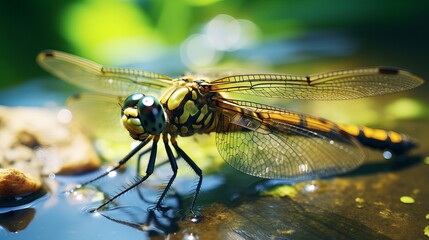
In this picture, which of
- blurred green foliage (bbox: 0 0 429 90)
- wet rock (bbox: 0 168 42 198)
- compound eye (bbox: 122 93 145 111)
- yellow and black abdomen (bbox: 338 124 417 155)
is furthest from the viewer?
blurred green foliage (bbox: 0 0 429 90)

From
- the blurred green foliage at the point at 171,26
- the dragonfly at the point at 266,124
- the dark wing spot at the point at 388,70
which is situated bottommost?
the dragonfly at the point at 266,124

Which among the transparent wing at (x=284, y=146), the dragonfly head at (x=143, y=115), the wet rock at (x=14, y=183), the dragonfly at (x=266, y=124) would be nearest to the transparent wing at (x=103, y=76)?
the dragonfly at (x=266, y=124)

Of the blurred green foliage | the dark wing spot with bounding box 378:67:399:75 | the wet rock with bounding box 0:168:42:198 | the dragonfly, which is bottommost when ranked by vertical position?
the wet rock with bounding box 0:168:42:198

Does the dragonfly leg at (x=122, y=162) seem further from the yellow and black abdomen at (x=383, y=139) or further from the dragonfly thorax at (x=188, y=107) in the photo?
the yellow and black abdomen at (x=383, y=139)

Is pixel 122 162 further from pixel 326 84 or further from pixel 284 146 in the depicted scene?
pixel 326 84

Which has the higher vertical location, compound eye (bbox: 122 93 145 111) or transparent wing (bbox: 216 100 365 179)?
compound eye (bbox: 122 93 145 111)

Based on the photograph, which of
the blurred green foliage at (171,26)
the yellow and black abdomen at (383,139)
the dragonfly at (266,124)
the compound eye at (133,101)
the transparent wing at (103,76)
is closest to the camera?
the compound eye at (133,101)

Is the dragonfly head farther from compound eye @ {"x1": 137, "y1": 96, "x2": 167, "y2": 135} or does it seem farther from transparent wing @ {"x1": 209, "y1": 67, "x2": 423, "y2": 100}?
transparent wing @ {"x1": 209, "y1": 67, "x2": 423, "y2": 100}

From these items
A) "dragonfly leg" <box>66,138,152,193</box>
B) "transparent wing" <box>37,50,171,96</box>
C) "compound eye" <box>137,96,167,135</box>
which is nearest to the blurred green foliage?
"transparent wing" <box>37,50,171,96</box>
